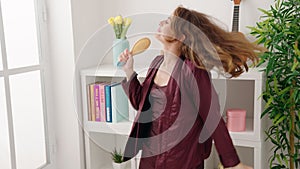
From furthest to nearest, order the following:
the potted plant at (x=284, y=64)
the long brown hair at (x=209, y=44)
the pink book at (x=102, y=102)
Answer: the pink book at (x=102, y=102), the potted plant at (x=284, y=64), the long brown hair at (x=209, y=44)

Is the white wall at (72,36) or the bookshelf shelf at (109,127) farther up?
the white wall at (72,36)

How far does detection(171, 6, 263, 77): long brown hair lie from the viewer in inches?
45.3

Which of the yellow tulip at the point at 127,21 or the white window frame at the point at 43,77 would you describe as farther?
the white window frame at the point at 43,77

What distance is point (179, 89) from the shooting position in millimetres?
1207

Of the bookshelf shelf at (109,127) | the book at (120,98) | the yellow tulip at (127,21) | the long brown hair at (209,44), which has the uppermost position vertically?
the yellow tulip at (127,21)

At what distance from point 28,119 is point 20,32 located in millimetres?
473

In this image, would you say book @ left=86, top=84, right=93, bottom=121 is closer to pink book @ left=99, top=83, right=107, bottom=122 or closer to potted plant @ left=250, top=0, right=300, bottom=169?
pink book @ left=99, top=83, right=107, bottom=122

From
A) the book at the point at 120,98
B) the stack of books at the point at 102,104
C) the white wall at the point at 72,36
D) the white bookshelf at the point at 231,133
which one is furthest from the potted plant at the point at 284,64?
the stack of books at the point at 102,104

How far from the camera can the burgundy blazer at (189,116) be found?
1.19 metres

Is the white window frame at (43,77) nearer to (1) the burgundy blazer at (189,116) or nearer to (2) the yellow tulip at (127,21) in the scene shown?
(2) the yellow tulip at (127,21)

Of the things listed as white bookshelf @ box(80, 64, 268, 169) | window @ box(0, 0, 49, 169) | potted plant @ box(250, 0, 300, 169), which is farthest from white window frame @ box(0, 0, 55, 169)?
potted plant @ box(250, 0, 300, 169)

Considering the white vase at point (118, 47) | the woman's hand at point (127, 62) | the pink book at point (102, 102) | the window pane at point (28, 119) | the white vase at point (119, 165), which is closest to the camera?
the woman's hand at point (127, 62)

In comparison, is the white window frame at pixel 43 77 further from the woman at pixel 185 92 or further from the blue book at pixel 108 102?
the woman at pixel 185 92

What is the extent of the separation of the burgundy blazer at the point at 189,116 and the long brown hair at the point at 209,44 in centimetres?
5
